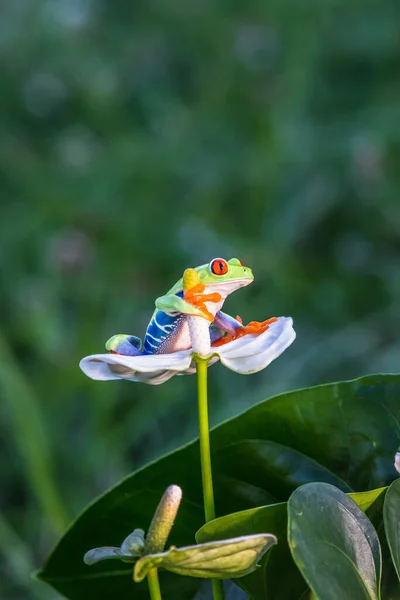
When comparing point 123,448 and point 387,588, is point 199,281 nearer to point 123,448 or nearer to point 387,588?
point 387,588

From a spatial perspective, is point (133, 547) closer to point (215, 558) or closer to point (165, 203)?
point (215, 558)

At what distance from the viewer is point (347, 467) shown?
0.37 meters

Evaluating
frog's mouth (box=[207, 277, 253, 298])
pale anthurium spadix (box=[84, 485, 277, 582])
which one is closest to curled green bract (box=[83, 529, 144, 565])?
pale anthurium spadix (box=[84, 485, 277, 582])

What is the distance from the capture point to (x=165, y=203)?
2002mm

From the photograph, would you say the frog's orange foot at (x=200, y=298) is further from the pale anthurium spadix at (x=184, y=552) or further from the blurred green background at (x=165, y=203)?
the blurred green background at (x=165, y=203)

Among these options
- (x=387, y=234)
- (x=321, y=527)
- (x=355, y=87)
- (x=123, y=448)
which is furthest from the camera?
(x=355, y=87)

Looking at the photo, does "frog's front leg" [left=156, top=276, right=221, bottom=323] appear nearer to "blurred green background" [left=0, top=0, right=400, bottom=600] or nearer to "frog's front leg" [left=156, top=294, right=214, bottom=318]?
"frog's front leg" [left=156, top=294, right=214, bottom=318]

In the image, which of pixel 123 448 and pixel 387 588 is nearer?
pixel 387 588

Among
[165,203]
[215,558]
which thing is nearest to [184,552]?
[215,558]

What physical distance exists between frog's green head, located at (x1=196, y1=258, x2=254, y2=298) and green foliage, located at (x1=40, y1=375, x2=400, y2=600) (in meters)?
0.06

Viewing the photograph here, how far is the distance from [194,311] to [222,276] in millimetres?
25

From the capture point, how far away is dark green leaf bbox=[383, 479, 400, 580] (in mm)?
306

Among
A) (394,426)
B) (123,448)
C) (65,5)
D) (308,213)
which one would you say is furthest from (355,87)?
(394,426)

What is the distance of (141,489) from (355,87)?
2228 mm
